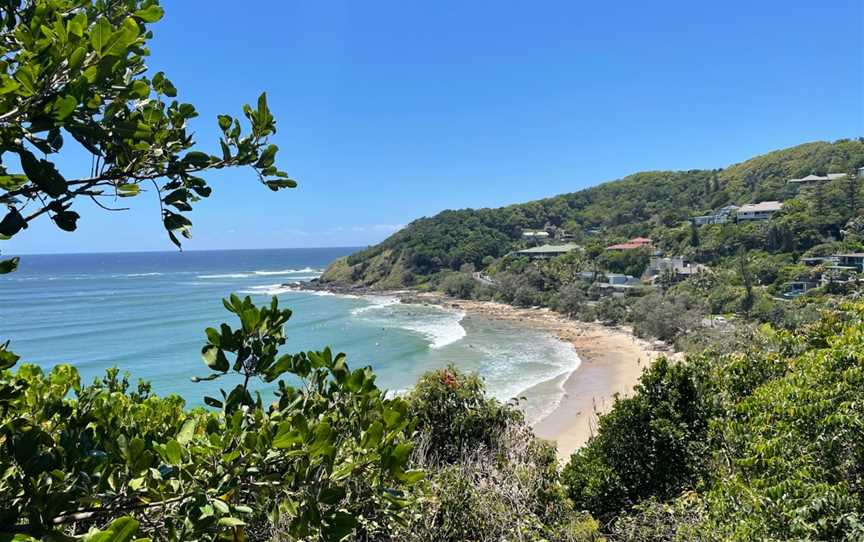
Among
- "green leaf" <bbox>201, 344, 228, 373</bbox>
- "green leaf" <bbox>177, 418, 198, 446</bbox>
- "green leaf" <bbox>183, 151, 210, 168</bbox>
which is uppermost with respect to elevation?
"green leaf" <bbox>183, 151, 210, 168</bbox>

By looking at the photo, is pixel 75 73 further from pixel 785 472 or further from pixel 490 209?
pixel 490 209

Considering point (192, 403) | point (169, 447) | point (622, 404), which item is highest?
point (169, 447)

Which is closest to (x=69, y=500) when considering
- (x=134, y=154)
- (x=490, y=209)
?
(x=134, y=154)

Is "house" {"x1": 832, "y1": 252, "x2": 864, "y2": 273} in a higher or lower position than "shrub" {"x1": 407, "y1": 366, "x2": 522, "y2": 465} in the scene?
higher

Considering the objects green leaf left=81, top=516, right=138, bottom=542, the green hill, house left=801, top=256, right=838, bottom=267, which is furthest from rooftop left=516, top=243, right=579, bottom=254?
green leaf left=81, top=516, right=138, bottom=542

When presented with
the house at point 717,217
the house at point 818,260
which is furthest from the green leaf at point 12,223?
the house at point 717,217

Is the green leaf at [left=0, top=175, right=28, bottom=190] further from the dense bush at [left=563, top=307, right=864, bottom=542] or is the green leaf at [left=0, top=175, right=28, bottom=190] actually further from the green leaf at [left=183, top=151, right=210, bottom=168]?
the dense bush at [left=563, top=307, right=864, bottom=542]

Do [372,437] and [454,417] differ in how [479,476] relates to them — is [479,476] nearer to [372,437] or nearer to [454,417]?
[454,417]

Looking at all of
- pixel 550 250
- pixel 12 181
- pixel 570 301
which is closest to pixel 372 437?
pixel 12 181
